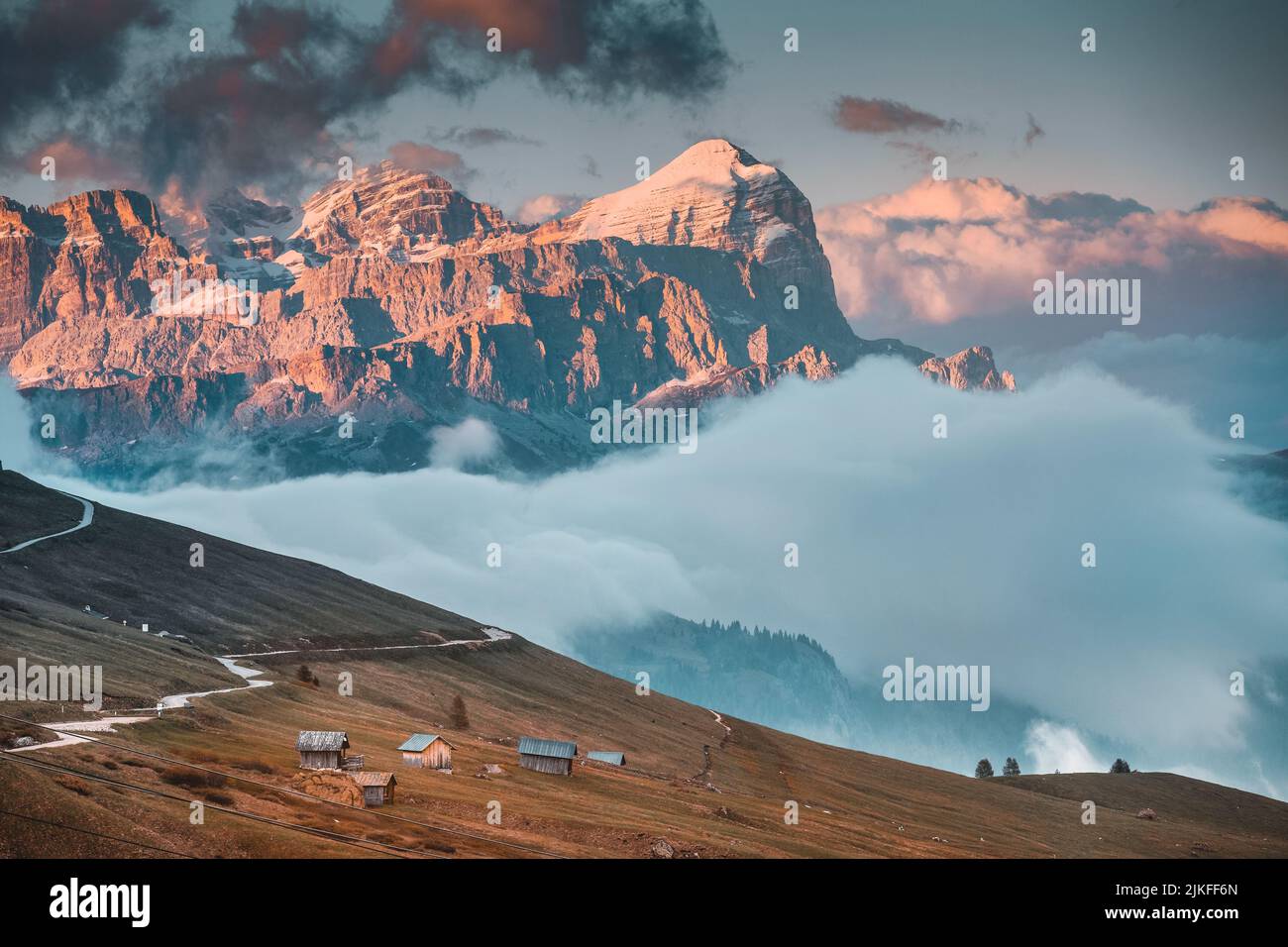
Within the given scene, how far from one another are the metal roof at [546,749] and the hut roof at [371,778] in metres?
38.9

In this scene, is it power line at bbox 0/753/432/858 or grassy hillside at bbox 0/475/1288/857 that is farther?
power line at bbox 0/753/432/858

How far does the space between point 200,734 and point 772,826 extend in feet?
185

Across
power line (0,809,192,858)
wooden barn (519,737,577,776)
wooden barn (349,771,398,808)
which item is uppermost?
wooden barn (519,737,577,776)

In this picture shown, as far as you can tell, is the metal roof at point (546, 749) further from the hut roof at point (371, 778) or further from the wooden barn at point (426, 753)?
the hut roof at point (371, 778)

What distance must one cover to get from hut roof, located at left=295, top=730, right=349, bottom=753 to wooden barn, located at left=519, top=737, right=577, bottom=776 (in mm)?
32517

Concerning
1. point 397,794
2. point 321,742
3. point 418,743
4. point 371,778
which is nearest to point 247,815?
point 371,778

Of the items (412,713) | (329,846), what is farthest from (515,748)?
(329,846)

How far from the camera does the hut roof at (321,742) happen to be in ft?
391

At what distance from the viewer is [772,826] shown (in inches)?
5566

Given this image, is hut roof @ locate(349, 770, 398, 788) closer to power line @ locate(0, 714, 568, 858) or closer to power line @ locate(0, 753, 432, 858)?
power line @ locate(0, 714, 568, 858)

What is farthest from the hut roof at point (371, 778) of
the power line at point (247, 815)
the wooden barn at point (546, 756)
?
the wooden barn at point (546, 756)

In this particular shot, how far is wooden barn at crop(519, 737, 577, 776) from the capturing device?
149 metres

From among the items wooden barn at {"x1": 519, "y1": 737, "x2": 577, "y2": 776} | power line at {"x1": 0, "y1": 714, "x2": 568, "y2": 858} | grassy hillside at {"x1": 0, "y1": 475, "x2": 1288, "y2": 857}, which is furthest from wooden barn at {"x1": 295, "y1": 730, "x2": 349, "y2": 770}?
wooden barn at {"x1": 519, "y1": 737, "x2": 577, "y2": 776}
